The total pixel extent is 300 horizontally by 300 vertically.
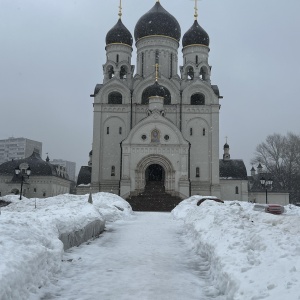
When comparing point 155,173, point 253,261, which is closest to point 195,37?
point 155,173

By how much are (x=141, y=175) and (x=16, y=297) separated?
30004 mm

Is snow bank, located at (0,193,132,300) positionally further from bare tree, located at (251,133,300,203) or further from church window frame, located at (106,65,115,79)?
bare tree, located at (251,133,300,203)

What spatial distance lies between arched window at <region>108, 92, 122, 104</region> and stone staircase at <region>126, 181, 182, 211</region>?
980 cm

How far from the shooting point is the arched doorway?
37500mm

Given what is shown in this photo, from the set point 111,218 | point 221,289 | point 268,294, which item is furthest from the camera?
point 111,218

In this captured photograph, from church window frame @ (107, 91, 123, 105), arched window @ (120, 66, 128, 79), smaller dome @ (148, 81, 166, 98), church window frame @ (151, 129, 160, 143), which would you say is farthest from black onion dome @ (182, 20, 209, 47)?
church window frame @ (151, 129, 160, 143)

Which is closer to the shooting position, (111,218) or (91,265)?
(91,265)

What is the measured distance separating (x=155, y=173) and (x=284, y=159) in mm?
18254

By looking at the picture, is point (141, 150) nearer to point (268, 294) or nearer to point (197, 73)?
point (197, 73)

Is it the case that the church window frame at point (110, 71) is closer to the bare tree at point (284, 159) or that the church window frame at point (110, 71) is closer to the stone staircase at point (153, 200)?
the stone staircase at point (153, 200)

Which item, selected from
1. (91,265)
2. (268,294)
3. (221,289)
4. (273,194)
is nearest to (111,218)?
(91,265)

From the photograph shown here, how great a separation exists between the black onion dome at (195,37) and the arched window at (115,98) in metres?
9.33

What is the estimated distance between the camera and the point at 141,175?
114 feet

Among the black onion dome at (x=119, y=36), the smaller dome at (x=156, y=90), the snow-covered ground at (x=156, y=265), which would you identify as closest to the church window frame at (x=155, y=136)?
the smaller dome at (x=156, y=90)
